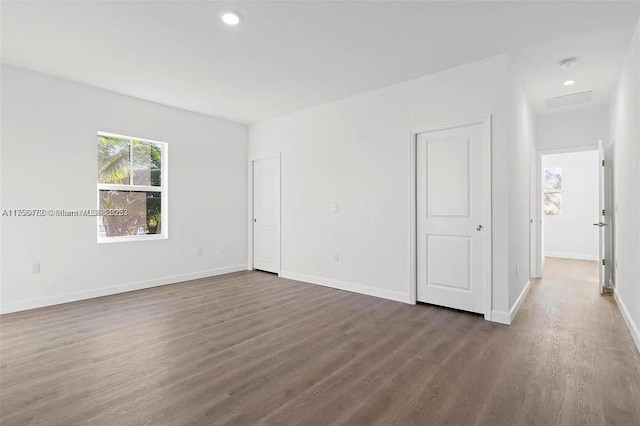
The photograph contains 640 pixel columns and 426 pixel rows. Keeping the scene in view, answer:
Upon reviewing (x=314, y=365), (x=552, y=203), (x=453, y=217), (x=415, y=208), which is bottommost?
(x=314, y=365)

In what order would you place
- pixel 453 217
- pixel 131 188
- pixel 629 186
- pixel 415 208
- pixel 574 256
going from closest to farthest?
pixel 629 186
pixel 453 217
pixel 415 208
pixel 131 188
pixel 574 256

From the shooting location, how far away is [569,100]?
4531 mm

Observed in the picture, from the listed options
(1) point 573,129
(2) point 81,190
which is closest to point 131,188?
(2) point 81,190

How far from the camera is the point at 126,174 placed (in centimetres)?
464

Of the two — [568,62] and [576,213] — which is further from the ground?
[568,62]

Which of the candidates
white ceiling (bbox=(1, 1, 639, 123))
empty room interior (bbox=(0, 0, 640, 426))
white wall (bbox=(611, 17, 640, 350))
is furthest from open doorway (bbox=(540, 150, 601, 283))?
white ceiling (bbox=(1, 1, 639, 123))

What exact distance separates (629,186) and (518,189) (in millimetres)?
949

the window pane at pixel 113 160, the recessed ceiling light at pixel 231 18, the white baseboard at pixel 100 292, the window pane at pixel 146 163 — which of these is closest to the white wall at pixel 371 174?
the white baseboard at pixel 100 292

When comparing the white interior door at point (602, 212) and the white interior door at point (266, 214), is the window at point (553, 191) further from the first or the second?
the white interior door at point (266, 214)

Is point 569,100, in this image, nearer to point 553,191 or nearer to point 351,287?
point 351,287

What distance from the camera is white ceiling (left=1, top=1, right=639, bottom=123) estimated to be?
99.4 inches

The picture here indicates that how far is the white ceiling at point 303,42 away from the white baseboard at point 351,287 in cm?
267

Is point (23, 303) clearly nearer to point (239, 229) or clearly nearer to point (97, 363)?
point (97, 363)

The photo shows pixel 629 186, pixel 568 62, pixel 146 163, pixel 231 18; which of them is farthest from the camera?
pixel 146 163
